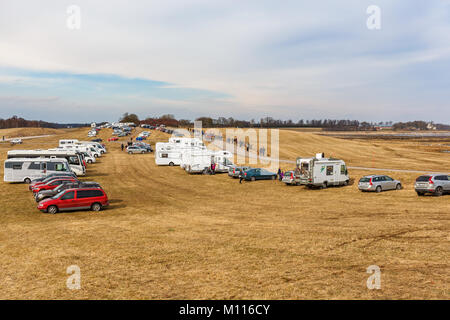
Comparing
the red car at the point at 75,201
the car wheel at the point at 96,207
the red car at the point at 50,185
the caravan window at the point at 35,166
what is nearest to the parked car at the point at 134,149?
the caravan window at the point at 35,166

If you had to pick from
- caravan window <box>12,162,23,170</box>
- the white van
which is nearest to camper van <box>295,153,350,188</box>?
the white van

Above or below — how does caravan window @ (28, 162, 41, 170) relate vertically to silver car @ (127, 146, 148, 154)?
below

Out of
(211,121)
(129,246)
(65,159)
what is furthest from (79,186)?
(211,121)

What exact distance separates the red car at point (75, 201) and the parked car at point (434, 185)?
967 inches

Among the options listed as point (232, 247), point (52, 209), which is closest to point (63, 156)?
point (52, 209)

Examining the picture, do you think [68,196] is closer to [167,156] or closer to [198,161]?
[198,161]

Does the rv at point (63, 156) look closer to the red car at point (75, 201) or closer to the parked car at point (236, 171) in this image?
the parked car at point (236, 171)

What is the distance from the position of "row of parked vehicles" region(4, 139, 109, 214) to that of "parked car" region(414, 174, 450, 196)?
24518mm

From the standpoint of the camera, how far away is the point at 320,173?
Result: 33.5 m

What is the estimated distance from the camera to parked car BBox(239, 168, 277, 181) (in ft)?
128

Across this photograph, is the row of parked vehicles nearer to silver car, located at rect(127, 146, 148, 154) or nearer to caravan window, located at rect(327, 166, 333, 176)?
silver car, located at rect(127, 146, 148, 154)

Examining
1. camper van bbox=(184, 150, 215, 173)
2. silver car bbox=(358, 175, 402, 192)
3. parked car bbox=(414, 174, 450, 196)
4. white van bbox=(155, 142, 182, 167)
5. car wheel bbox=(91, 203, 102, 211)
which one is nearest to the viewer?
car wheel bbox=(91, 203, 102, 211)

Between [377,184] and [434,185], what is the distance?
445 centimetres

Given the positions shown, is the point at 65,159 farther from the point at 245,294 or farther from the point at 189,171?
the point at 245,294
